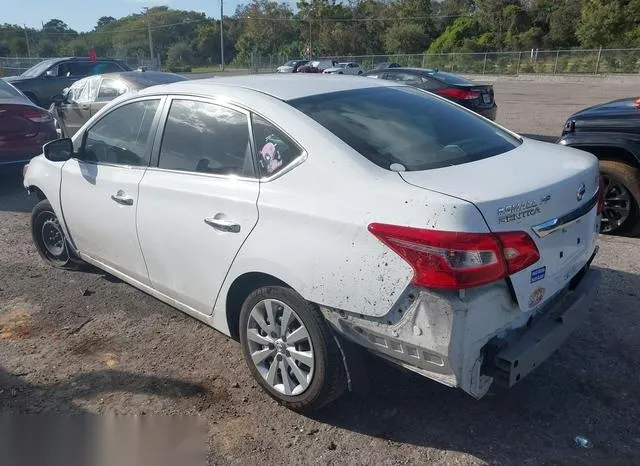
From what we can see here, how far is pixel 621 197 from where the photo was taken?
Answer: 533cm

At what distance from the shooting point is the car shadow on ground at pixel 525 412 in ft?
9.14

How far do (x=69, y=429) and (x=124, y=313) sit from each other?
4.53 feet

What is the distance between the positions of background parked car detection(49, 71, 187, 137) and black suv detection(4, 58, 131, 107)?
4090 mm

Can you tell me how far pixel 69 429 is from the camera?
9.93ft

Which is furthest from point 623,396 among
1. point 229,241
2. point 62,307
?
point 62,307

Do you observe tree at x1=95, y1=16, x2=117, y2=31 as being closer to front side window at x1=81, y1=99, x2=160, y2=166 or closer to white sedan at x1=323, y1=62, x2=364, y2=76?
white sedan at x1=323, y1=62, x2=364, y2=76

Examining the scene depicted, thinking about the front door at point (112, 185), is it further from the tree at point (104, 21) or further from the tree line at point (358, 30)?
the tree at point (104, 21)

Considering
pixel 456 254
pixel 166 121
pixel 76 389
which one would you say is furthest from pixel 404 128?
pixel 76 389

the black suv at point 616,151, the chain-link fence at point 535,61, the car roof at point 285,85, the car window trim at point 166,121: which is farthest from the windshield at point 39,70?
the chain-link fence at point 535,61

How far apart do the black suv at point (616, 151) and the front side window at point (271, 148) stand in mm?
3612

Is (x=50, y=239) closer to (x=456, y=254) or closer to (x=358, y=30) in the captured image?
(x=456, y=254)

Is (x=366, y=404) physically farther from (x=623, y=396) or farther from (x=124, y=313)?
(x=124, y=313)

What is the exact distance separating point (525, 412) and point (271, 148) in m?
1.94

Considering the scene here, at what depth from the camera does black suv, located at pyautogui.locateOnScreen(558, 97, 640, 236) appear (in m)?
5.20
